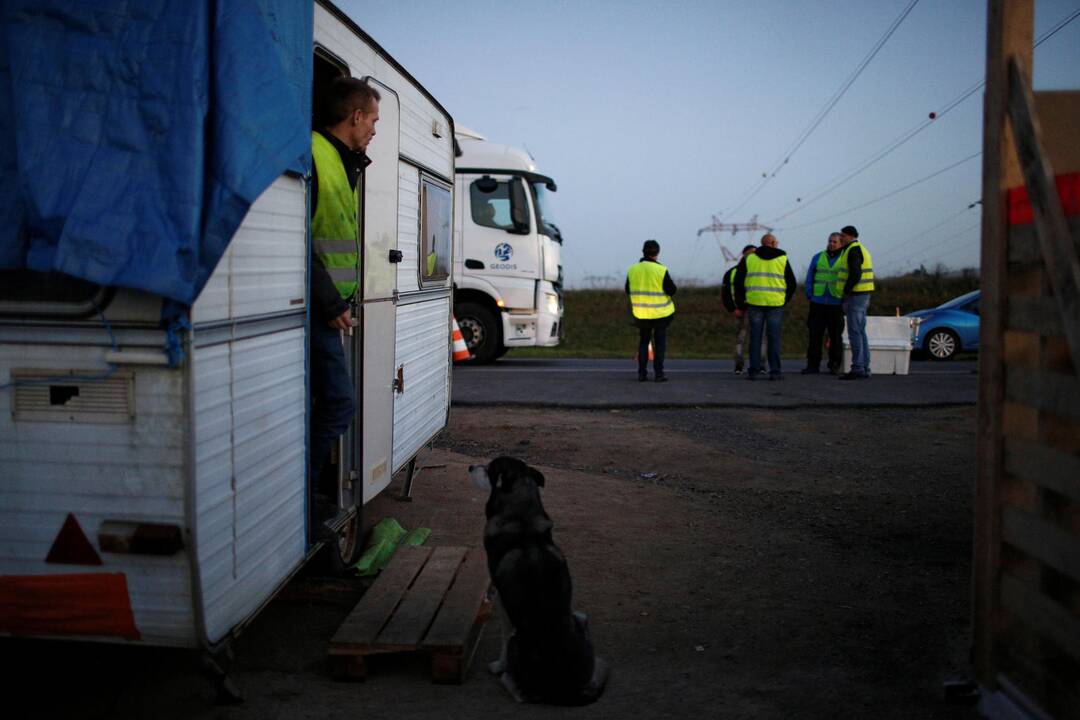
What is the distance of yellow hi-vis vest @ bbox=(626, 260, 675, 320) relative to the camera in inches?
528

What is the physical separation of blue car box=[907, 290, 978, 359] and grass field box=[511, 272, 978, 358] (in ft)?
9.72

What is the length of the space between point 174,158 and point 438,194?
3978 mm

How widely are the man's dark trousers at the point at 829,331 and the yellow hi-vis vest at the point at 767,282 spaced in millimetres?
1008

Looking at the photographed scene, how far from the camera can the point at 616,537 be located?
623cm

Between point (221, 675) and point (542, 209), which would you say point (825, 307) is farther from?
point (221, 675)

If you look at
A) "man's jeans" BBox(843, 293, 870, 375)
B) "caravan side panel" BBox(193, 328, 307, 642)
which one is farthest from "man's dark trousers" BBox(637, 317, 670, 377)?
"caravan side panel" BBox(193, 328, 307, 642)

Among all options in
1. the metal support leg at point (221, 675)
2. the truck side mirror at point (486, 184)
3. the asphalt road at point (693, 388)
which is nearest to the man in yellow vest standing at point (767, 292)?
the asphalt road at point (693, 388)

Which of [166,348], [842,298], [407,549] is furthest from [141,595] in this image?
[842,298]

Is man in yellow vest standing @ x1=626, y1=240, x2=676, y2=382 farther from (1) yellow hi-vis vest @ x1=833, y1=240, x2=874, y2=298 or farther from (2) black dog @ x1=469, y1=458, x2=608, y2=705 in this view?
(2) black dog @ x1=469, y1=458, x2=608, y2=705

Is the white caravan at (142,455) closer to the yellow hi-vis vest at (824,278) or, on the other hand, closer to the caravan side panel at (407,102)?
the caravan side panel at (407,102)

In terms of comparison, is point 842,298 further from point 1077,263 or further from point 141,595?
point 141,595

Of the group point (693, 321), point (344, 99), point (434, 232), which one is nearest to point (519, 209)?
point (434, 232)

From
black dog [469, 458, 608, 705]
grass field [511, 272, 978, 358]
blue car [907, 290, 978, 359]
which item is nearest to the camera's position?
black dog [469, 458, 608, 705]

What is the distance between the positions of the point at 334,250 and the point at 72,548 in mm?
1794
